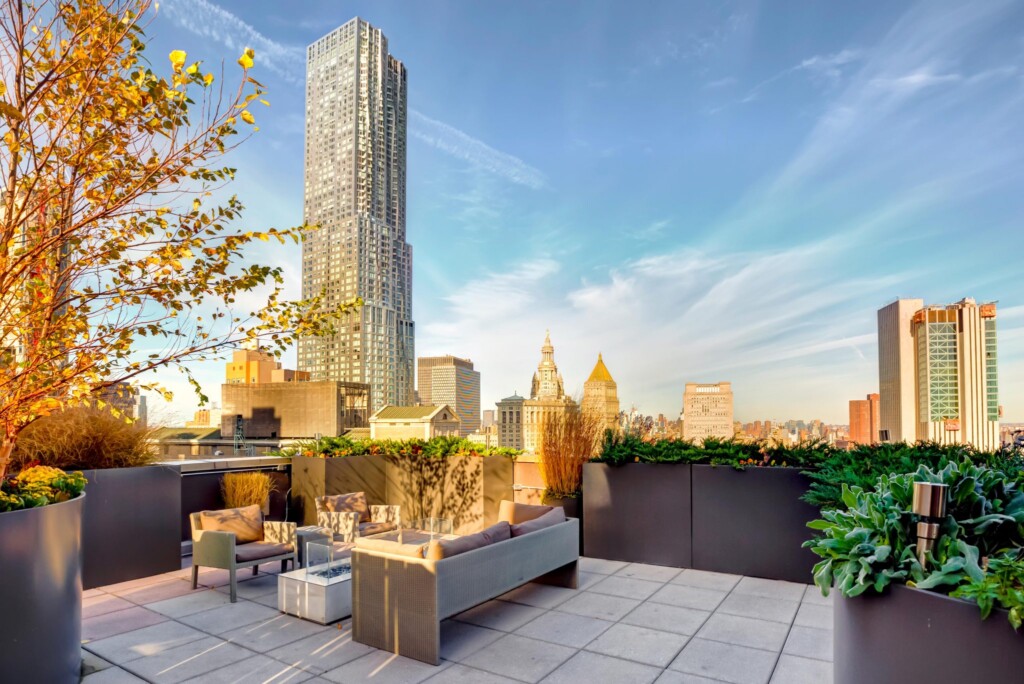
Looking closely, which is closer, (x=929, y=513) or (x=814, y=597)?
(x=929, y=513)

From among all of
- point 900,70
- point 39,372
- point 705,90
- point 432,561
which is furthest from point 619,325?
point 39,372

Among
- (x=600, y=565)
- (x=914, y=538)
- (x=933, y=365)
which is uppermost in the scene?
(x=933, y=365)

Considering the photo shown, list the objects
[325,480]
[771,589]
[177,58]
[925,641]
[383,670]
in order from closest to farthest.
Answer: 1. [925,641]
2. [177,58]
3. [383,670]
4. [771,589]
5. [325,480]

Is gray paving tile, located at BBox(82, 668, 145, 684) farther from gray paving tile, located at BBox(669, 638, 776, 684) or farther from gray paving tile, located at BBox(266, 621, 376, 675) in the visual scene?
gray paving tile, located at BBox(669, 638, 776, 684)

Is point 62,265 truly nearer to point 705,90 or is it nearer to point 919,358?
point 705,90

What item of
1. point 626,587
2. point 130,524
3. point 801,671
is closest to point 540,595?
point 626,587

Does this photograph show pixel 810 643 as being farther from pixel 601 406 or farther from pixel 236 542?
pixel 236 542

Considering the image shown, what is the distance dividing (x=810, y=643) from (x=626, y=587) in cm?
166

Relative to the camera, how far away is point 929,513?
193cm

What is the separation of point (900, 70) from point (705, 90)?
3.59 meters

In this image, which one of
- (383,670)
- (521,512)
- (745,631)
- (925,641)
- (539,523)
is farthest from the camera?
(521,512)

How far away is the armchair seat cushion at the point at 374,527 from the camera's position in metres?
5.95

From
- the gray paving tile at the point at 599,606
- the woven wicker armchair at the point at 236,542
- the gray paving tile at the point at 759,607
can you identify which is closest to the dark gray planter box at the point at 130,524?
the woven wicker armchair at the point at 236,542

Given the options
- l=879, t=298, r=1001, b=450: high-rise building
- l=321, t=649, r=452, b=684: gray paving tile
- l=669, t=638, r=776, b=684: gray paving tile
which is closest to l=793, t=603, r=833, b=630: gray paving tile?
l=669, t=638, r=776, b=684: gray paving tile
